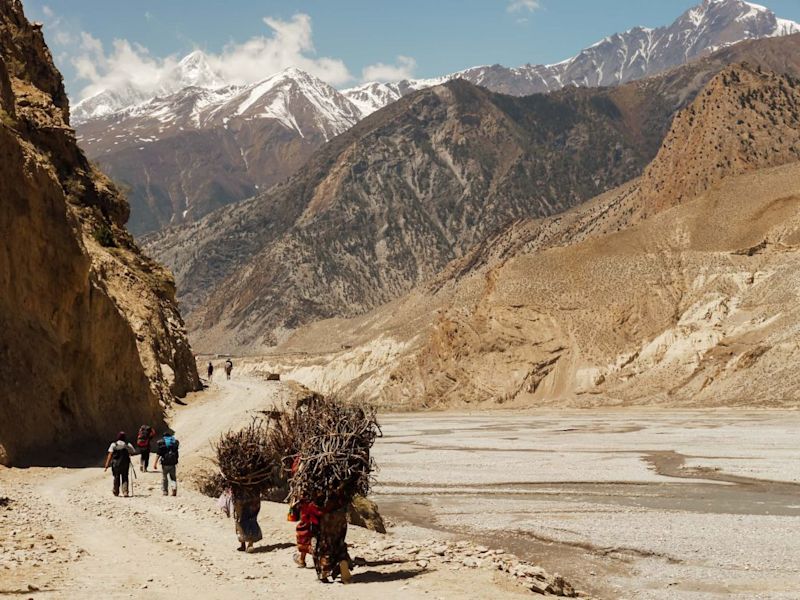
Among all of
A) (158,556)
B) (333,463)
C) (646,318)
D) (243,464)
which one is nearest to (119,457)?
(243,464)

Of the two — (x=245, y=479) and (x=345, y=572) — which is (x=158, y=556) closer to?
(x=245, y=479)

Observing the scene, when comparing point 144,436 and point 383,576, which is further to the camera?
point 144,436

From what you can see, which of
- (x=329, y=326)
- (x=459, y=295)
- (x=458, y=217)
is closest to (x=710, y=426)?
(x=459, y=295)

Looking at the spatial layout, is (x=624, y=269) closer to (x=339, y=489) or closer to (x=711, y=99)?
(x=711, y=99)

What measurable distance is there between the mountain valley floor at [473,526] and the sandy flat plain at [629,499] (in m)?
0.06

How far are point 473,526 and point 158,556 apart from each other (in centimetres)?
1011

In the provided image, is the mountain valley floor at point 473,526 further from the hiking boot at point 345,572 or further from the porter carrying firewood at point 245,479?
the porter carrying firewood at point 245,479

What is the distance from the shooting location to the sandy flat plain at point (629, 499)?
16.7 m

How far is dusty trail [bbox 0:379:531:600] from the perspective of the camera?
11.3 meters

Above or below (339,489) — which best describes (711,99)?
above

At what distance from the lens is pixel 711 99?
4338 inches

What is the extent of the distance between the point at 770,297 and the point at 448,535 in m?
50.5

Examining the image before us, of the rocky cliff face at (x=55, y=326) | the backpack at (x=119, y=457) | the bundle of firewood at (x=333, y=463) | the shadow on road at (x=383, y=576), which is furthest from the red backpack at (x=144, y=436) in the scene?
the shadow on road at (x=383, y=576)

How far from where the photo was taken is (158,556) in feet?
42.6
